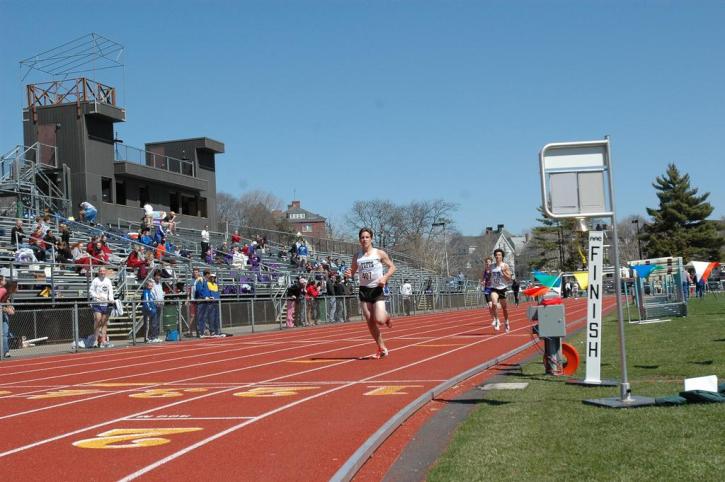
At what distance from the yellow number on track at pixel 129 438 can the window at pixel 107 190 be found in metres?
35.8

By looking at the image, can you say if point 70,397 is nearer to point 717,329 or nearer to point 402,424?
point 402,424

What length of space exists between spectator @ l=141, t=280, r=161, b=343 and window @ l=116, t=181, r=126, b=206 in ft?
70.1

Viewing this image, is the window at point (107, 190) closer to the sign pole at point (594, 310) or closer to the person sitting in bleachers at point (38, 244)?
the person sitting in bleachers at point (38, 244)

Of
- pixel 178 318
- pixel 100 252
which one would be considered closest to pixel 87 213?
pixel 100 252

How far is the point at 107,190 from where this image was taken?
4216cm

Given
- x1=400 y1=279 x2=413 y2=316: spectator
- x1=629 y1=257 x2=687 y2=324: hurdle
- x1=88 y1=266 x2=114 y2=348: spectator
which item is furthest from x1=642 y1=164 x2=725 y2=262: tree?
x1=88 y1=266 x2=114 y2=348: spectator

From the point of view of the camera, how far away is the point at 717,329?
17281mm

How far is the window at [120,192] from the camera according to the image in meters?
43.3

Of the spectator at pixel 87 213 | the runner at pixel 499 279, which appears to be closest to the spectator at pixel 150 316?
the runner at pixel 499 279

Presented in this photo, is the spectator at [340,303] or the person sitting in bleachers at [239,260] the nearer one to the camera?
the spectator at [340,303]

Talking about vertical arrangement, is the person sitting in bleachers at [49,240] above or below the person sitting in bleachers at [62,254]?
above

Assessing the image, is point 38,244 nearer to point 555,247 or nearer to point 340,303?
point 340,303

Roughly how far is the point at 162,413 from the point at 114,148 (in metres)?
36.1

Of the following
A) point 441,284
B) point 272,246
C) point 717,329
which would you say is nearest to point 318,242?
point 272,246
